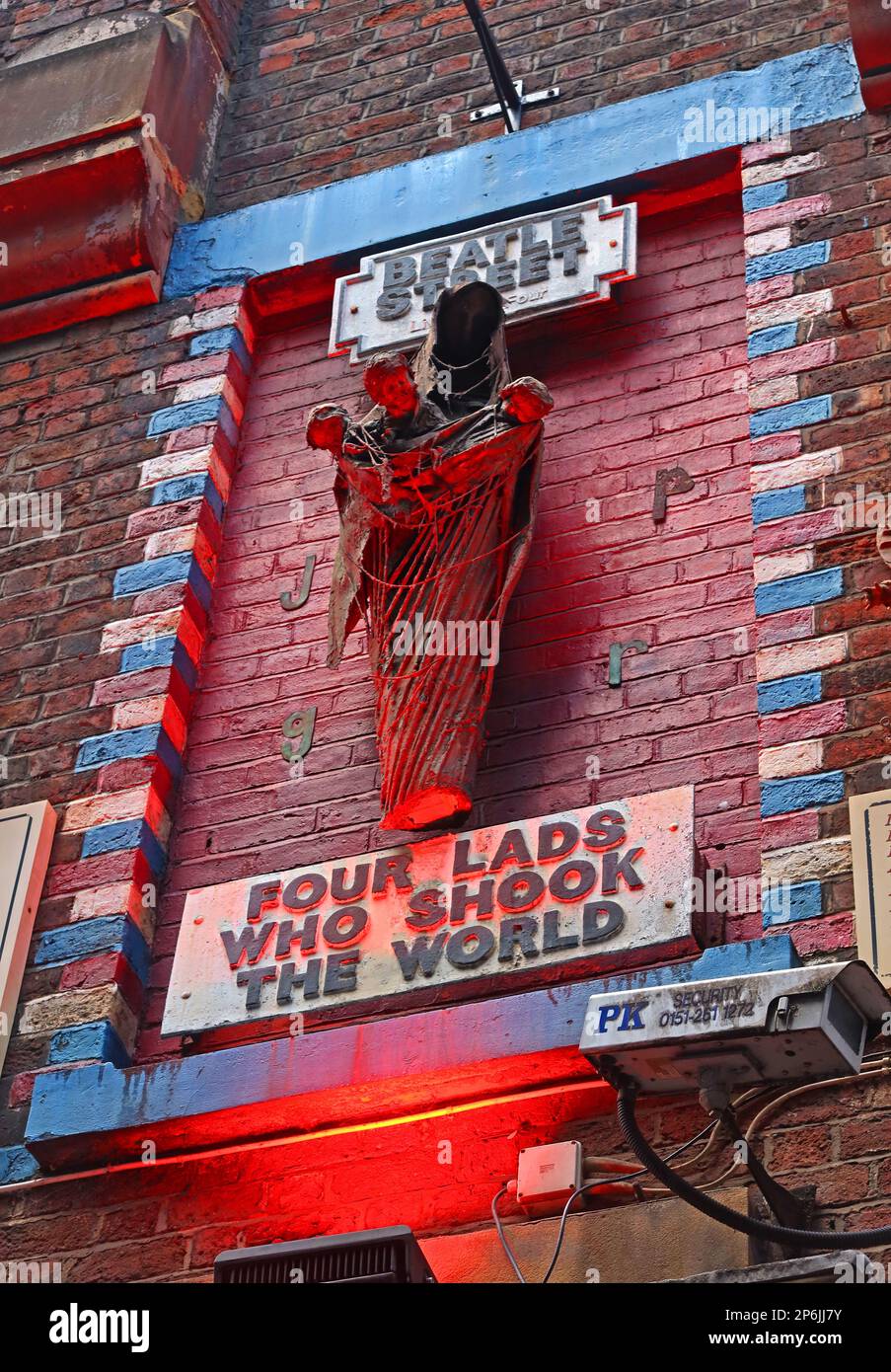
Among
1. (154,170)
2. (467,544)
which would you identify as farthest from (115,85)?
(467,544)

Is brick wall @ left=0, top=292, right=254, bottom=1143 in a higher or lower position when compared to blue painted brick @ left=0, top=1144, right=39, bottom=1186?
higher

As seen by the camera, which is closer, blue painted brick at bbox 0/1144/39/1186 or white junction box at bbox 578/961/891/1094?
white junction box at bbox 578/961/891/1094

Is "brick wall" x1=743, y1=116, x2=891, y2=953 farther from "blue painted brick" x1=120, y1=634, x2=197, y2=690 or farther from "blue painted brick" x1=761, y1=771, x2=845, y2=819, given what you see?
"blue painted brick" x1=120, y1=634, x2=197, y2=690

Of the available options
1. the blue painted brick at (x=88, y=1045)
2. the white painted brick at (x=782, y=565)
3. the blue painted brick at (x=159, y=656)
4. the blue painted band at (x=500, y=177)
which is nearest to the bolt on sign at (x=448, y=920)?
the blue painted brick at (x=88, y=1045)

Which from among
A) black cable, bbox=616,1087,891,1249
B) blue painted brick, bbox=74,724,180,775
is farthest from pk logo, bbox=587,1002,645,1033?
blue painted brick, bbox=74,724,180,775

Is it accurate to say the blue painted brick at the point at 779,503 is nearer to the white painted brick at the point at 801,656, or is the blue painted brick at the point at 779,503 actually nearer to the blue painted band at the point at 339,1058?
the white painted brick at the point at 801,656

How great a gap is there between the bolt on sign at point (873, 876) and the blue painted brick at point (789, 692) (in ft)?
1.24

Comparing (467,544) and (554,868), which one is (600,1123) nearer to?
(554,868)

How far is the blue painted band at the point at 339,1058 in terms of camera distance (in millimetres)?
5637

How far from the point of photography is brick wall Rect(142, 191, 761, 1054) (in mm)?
6406

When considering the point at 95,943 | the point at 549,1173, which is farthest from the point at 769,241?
the point at 549,1173

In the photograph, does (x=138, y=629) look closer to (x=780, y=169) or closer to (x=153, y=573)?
(x=153, y=573)

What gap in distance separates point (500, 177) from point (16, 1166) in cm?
370

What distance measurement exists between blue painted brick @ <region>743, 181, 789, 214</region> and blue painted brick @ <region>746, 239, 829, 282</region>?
236mm
